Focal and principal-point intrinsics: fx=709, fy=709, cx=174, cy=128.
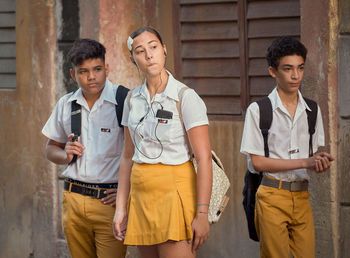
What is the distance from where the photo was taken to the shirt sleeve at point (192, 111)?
3.71m

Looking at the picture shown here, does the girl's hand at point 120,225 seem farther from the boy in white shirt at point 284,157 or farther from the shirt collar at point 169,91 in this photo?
the boy in white shirt at point 284,157

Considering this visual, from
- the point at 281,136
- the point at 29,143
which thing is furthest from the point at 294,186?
the point at 29,143

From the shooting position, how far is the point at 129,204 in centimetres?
396

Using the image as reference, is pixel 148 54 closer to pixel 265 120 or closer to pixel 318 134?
pixel 265 120

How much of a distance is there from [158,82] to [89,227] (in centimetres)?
112

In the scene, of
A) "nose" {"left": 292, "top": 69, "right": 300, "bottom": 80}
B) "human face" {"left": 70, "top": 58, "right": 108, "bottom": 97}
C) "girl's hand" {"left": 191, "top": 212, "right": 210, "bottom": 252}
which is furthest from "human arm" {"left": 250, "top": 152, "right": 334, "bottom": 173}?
"human face" {"left": 70, "top": 58, "right": 108, "bottom": 97}

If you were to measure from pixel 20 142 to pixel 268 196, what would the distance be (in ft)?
10.8

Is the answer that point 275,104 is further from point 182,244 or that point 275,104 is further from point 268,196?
point 182,244

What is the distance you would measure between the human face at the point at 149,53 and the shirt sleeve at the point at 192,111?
0.22 meters

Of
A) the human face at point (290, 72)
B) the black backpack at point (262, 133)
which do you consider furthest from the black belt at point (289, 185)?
the human face at point (290, 72)

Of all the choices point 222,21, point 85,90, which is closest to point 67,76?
point 222,21

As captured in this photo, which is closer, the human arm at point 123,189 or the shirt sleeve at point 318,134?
A: the human arm at point 123,189

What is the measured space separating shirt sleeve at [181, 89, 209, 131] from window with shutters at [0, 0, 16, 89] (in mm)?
3727

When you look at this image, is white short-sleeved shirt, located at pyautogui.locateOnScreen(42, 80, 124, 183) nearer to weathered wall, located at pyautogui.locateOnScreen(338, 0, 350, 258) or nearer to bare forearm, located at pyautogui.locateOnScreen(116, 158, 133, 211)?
bare forearm, located at pyautogui.locateOnScreen(116, 158, 133, 211)
